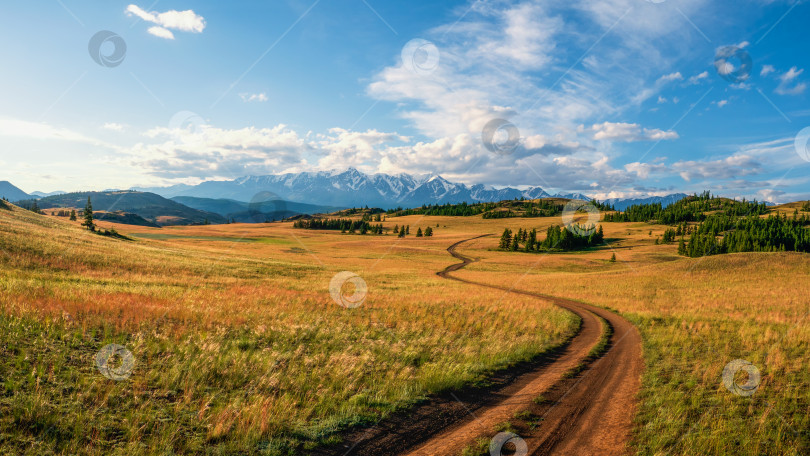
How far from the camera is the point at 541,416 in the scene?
782 centimetres

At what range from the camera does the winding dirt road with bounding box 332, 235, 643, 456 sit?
6.55m

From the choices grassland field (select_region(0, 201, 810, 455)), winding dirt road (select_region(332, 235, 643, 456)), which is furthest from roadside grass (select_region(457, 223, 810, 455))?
winding dirt road (select_region(332, 235, 643, 456))

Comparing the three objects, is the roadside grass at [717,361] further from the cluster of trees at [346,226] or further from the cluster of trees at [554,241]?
the cluster of trees at [346,226]

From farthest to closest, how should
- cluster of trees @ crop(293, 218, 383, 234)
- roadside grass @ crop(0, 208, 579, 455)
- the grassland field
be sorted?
cluster of trees @ crop(293, 218, 383, 234), the grassland field, roadside grass @ crop(0, 208, 579, 455)

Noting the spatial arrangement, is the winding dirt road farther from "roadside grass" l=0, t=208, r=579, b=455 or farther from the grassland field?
"roadside grass" l=0, t=208, r=579, b=455

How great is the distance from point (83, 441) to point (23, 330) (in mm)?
5331

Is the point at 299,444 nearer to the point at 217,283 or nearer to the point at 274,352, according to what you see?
the point at 274,352

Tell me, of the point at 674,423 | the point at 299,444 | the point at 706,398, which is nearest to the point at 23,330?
the point at 299,444

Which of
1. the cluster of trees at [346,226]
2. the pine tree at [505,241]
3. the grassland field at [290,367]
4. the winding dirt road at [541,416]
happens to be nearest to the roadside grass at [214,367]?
the grassland field at [290,367]

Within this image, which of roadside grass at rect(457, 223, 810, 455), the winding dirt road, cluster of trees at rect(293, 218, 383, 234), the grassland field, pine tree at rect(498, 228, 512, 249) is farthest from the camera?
cluster of trees at rect(293, 218, 383, 234)

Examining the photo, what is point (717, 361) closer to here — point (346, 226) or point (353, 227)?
point (353, 227)

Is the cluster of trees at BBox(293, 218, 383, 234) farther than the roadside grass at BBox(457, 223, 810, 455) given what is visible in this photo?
Yes

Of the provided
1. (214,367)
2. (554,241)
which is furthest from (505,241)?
(214,367)

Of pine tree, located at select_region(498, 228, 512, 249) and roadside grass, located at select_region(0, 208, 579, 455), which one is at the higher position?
roadside grass, located at select_region(0, 208, 579, 455)
